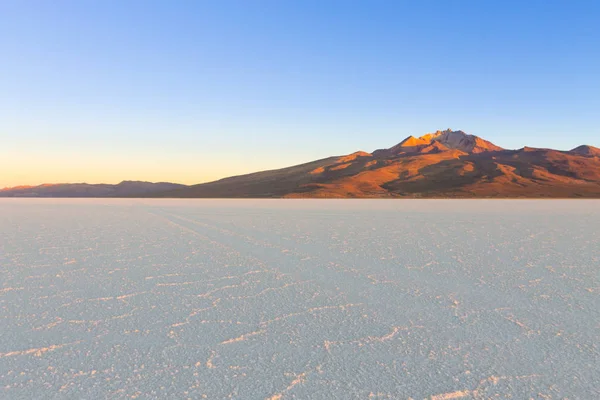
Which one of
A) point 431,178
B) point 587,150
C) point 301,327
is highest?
point 587,150

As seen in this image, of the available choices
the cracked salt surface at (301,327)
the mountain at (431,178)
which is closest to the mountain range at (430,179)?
the mountain at (431,178)

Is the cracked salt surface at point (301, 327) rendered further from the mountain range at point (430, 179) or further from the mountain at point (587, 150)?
the mountain at point (587, 150)

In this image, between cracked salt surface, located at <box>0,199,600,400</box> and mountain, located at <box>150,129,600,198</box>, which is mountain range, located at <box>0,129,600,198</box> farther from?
cracked salt surface, located at <box>0,199,600,400</box>

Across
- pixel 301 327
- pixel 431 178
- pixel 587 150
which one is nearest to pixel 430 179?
pixel 431 178

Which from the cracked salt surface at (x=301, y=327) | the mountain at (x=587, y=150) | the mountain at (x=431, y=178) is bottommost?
the cracked salt surface at (x=301, y=327)

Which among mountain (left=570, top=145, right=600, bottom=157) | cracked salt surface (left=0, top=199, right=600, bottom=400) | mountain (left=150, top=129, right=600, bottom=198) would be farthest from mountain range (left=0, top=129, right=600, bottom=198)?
cracked salt surface (left=0, top=199, right=600, bottom=400)

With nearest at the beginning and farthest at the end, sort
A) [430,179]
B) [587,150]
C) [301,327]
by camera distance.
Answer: [301,327]
[430,179]
[587,150]

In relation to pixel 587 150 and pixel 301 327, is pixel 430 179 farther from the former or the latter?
pixel 301 327
